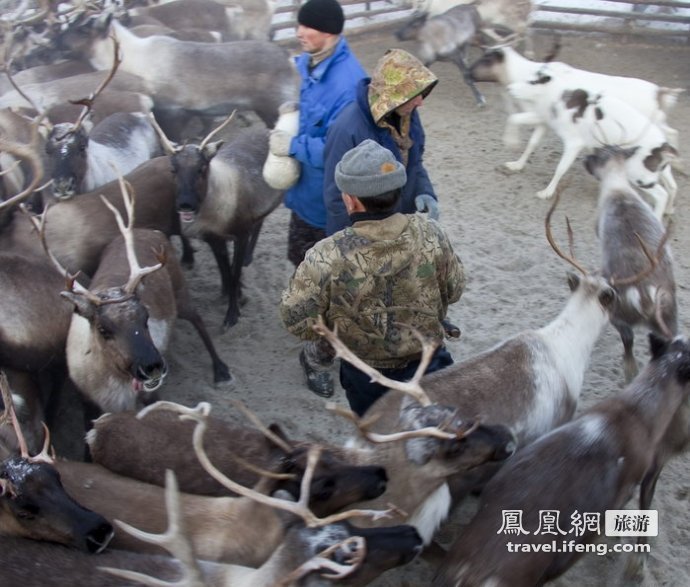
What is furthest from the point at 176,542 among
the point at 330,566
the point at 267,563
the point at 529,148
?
the point at 529,148

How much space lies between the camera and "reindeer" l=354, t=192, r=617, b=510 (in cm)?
348

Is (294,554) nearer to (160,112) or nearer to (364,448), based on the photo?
(364,448)

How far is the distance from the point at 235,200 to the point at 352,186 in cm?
294

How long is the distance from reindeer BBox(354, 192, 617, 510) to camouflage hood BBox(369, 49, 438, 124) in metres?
1.24

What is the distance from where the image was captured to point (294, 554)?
2645 mm

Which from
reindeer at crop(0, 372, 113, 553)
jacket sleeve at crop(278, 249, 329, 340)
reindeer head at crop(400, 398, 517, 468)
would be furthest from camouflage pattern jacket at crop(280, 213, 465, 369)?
reindeer at crop(0, 372, 113, 553)

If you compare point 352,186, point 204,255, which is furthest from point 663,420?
point 204,255

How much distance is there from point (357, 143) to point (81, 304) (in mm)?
1551

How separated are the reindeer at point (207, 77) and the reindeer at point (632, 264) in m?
3.95

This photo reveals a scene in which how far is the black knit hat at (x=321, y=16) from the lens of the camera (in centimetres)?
400

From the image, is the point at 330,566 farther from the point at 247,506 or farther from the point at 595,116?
the point at 595,116

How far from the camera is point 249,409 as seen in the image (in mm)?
4832

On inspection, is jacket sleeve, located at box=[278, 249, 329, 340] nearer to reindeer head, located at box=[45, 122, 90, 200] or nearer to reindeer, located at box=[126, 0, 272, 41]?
reindeer head, located at box=[45, 122, 90, 200]

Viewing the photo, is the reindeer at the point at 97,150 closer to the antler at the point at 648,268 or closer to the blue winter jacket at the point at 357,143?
the blue winter jacket at the point at 357,143
